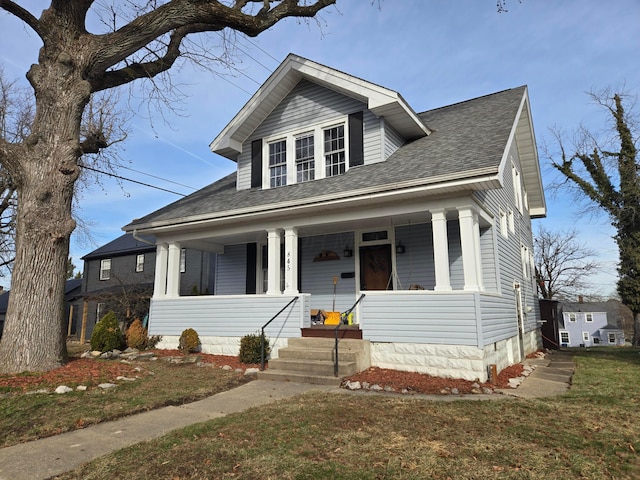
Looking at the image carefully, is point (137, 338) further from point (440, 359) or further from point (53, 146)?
point (440, 359)

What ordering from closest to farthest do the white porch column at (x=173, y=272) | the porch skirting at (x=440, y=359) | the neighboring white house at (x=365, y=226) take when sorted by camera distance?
the porch skirting at (x=440, y=359) < the neighboring white house at (x=365, y=226) < the white porch column at (x=173, y=272)

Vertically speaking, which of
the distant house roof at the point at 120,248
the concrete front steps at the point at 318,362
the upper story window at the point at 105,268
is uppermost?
the distant house roof at the point at 120,248

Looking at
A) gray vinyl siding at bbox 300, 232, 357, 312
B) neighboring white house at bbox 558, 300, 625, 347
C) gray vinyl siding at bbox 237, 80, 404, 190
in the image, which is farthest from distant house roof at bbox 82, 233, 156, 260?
neighboring white house at bbox 558, 300, 625, 347

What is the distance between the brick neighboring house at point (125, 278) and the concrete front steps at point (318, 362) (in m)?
10.8

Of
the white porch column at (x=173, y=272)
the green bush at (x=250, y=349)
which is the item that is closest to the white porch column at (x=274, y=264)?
the green bush at (x=250, y=349)

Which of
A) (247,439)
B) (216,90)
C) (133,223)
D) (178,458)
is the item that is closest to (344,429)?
(247,439)

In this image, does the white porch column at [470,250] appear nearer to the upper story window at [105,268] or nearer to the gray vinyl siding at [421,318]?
the gray vinyl siding at [421,318]

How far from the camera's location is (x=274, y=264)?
404 inches

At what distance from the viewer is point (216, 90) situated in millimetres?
13086

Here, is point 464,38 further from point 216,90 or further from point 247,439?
point 247,439

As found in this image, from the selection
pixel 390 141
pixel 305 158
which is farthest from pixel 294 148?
pixel 390 141

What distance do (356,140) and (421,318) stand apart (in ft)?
17.3

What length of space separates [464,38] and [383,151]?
12.0 feet

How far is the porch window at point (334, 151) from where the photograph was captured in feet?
37.2
